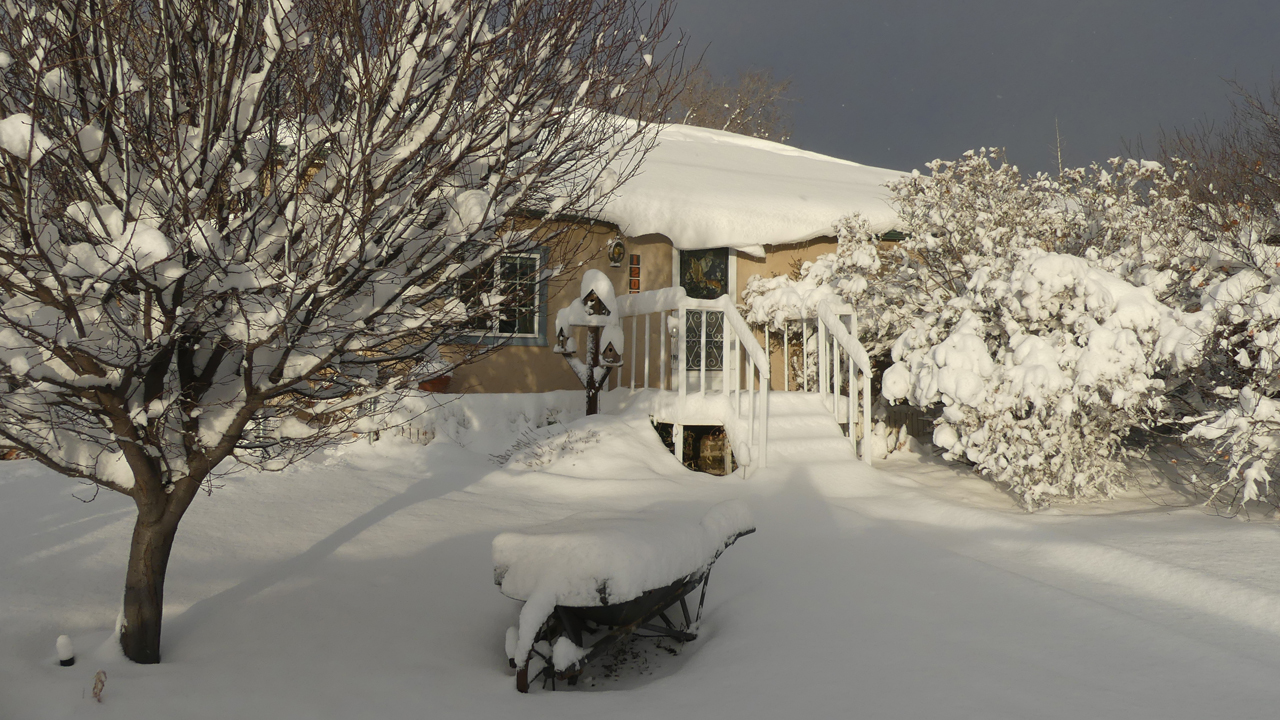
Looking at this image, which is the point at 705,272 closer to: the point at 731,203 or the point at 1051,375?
the point at 731,203

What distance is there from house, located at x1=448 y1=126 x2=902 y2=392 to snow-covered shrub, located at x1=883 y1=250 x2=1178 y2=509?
378cm

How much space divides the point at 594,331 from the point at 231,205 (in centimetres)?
572

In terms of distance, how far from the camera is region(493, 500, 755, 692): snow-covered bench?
3791mm

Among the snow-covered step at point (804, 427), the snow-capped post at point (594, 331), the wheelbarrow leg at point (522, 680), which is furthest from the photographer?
the snow-capped post at point (594, 331)

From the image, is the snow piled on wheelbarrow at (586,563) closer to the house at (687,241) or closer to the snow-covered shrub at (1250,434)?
the snow-covered shrub at (1250,434)

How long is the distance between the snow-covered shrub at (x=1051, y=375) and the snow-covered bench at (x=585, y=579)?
12.8ft

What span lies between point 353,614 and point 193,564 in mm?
1406

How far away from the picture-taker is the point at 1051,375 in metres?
6.75

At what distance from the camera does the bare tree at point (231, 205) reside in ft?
10.4

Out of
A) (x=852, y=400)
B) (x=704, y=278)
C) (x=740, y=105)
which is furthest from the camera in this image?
(x=740, y=105)

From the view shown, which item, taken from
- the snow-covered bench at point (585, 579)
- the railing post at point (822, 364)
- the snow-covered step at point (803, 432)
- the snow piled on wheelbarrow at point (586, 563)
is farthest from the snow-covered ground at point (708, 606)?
the railing post at point (822, 364)

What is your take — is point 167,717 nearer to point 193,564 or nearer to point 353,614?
point 353,614

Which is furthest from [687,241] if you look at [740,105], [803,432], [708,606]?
[740,105]

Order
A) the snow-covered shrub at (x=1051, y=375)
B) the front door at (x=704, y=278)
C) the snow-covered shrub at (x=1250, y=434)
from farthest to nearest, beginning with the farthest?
1. the front door at (x=704, y=278)
2. the snow-covered shrub at (x=1051, y=375)
3. the snow-covered shrub at (x=1250, y=434)
